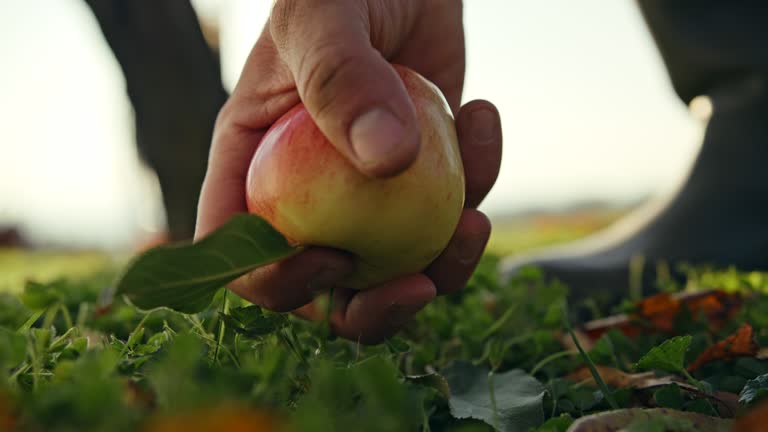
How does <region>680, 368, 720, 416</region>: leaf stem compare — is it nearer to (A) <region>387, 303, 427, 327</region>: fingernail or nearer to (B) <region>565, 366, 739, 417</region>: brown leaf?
(B) <region>565, 366, 739, 417</region>: brown leaf

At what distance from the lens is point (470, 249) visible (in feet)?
5.16

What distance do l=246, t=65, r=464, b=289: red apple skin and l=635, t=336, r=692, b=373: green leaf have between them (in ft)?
1.32

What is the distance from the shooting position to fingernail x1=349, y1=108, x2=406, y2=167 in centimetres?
104

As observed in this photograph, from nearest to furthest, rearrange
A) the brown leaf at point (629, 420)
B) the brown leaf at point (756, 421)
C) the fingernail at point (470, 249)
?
the brown leaf at point (756, 421)
the brown leaf at point (629, 420)
the fingernail at point (470, 249)

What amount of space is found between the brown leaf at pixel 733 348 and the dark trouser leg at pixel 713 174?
1.70 metres

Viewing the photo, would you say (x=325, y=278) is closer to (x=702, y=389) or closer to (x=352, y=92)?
(x=352, y=92)

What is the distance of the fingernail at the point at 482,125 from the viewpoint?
63.4 inches

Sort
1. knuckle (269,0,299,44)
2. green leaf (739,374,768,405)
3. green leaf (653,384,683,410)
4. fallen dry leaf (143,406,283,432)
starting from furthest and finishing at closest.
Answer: knuckle (269,0,299,44)
green leaf (653,384,683,410)
green leaf (739,374,768,405)
fallen dry leaf (143,406,283,432)

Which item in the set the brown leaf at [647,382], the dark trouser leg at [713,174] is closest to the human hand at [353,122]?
the brown leaf at [647,382]

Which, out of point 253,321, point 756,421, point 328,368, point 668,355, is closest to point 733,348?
point 668,355

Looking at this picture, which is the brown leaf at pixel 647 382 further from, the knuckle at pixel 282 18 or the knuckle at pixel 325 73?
the knuckle at pixel 282 18

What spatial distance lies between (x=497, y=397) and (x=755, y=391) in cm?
38

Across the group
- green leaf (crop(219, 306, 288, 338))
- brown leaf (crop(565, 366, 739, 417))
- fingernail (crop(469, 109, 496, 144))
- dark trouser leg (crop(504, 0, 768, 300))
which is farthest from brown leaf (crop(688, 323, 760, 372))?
dark trouser leg (crop(504, 0, 768, 300))

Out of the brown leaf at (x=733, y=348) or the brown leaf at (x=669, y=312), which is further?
the brown leaf at (x=669, y=312)
